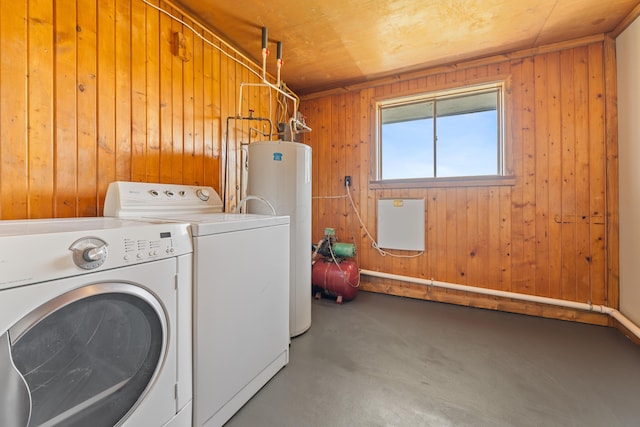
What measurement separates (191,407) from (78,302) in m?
0.61

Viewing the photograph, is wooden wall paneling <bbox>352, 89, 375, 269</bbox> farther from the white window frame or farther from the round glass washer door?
the round glass washer door

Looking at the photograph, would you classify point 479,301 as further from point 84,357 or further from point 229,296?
point 84,357

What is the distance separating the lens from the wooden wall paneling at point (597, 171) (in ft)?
6.70

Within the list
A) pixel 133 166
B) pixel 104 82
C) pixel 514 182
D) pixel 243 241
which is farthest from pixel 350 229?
A: pixel 104 82

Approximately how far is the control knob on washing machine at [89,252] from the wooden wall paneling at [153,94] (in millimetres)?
1067

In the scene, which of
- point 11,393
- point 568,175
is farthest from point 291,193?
point 568,175

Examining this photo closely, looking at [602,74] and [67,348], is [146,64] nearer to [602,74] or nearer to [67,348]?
[67,348]

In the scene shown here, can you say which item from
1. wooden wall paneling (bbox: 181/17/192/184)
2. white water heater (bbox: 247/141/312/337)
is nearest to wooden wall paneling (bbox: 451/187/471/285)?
white water heater (bbox: 247/141/312/337)

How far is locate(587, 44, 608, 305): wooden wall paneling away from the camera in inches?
80.4

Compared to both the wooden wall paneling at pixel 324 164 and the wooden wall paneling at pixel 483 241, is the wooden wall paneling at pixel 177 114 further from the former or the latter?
the wooden wall paneling at pixel 483 241

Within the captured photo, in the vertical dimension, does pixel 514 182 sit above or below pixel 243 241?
above

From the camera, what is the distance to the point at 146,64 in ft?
5.30

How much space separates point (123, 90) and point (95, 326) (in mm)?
1366

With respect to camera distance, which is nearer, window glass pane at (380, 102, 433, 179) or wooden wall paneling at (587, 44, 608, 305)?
wooden wall paneling at (587, 44, 608, 305)
